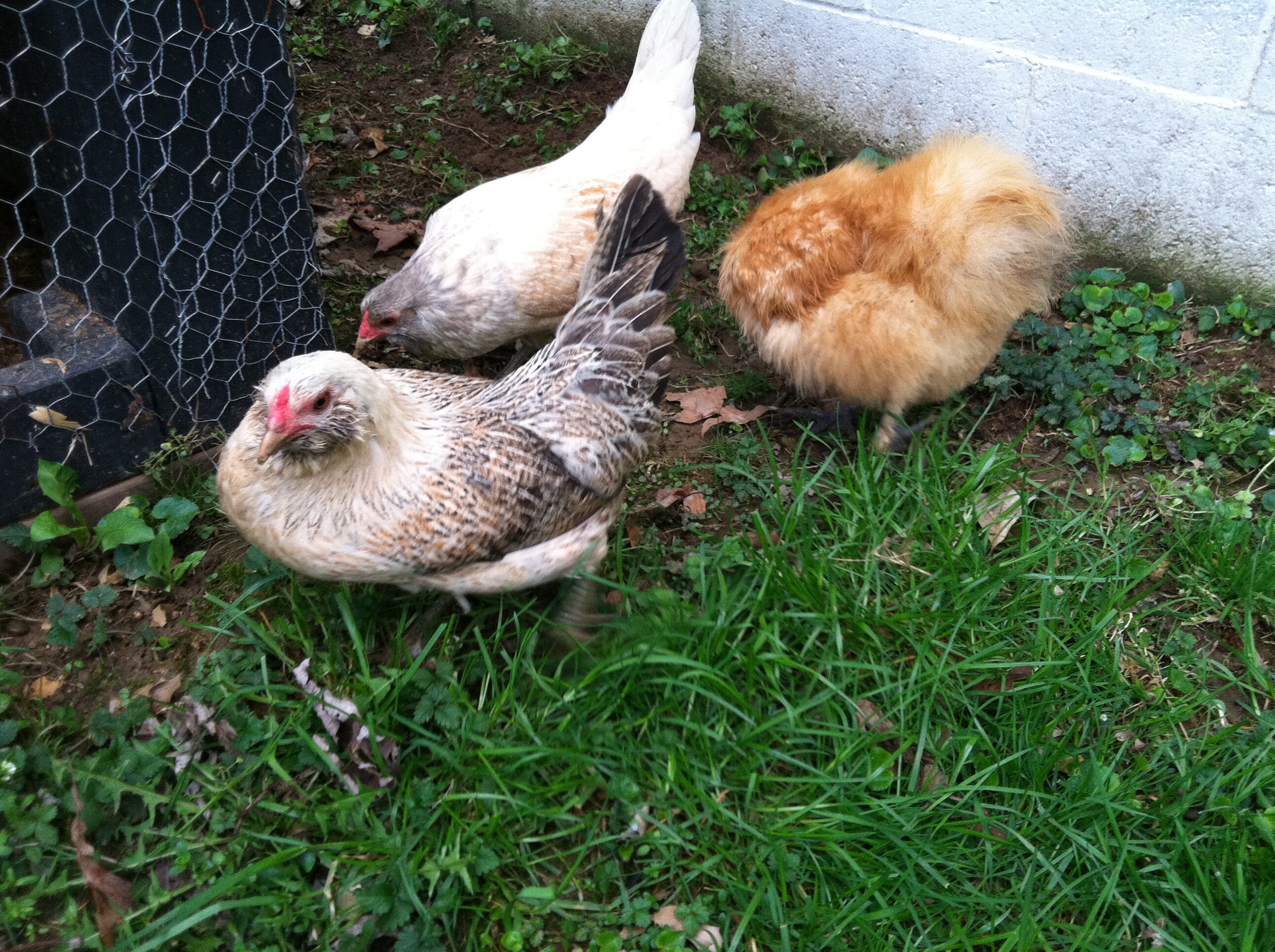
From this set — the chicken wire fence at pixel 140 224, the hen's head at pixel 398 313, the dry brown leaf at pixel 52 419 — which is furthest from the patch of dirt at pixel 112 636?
the hen's head at pixel 398 313

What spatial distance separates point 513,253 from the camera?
326 cm

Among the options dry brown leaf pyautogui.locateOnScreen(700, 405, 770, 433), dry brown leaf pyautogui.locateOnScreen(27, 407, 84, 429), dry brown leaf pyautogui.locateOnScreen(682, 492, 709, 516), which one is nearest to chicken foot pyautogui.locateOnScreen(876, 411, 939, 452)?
dry brown leaf pyautogui.locateOnScreen(700, 405, 770, 433)

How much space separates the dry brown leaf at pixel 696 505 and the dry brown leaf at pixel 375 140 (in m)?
2.94

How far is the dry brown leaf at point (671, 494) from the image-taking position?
305cm

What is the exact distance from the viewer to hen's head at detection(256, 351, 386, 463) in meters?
2.02

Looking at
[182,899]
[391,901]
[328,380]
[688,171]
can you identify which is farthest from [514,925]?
[688,171]

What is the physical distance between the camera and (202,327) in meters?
2.85

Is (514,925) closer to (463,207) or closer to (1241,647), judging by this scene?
(1241,647)

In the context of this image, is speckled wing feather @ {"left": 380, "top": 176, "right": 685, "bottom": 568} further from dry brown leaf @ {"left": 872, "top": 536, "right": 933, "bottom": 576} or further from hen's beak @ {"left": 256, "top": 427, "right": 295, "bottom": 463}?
dry brown leaf @ {"left": 872, "top": 536, "right": 933, "bottom": 576}

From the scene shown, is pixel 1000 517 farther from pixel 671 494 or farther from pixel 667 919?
pixel 667 919

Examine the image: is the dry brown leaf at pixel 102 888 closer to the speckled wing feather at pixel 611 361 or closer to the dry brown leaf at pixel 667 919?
the dry brown leaf at pixel 667 919

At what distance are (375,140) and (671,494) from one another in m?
2.98

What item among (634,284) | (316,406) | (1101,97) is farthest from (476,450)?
(1101,97)

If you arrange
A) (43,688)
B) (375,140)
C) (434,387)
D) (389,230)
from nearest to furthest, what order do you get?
(43,688), (434,387), (389,230), (375,140)
